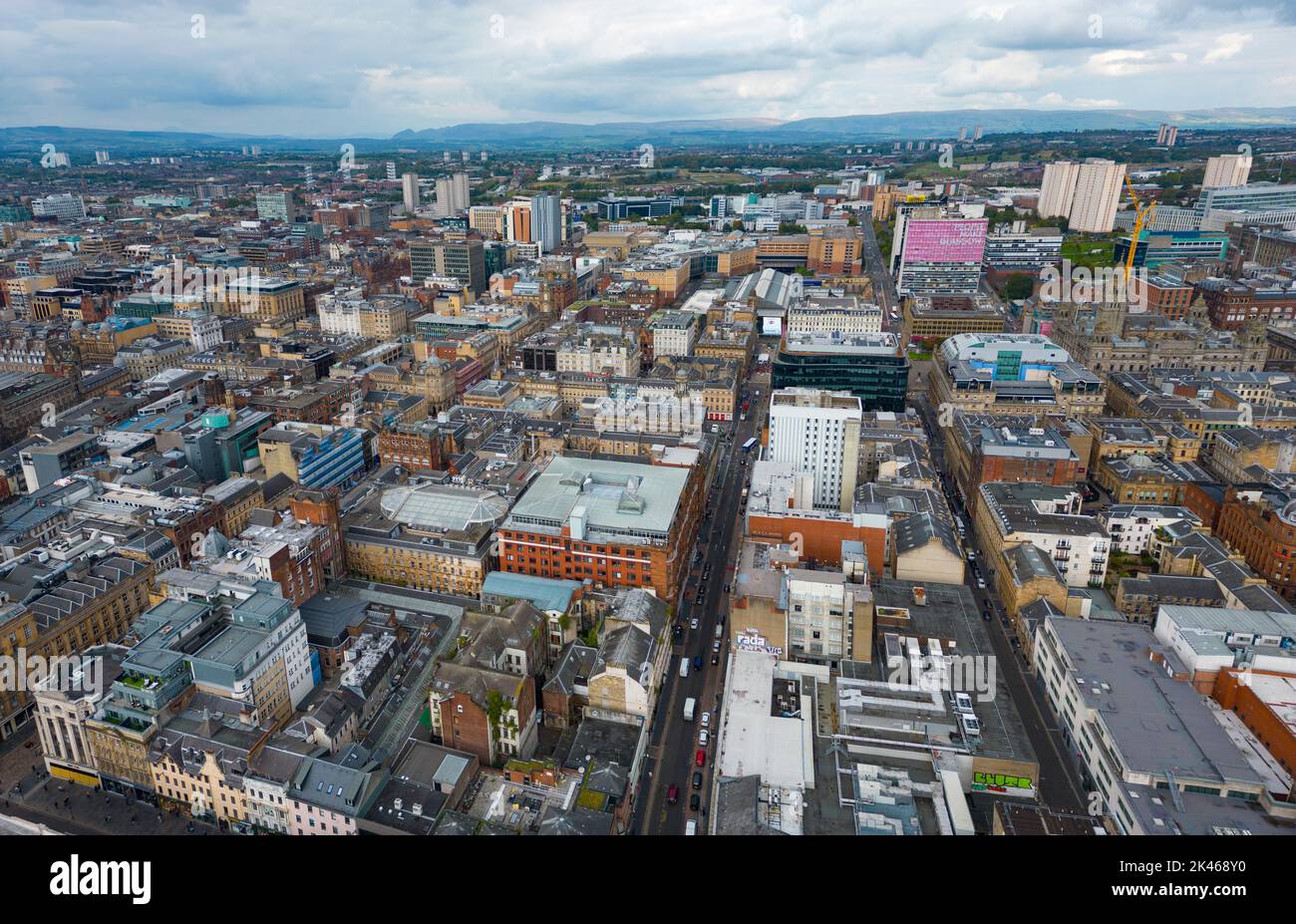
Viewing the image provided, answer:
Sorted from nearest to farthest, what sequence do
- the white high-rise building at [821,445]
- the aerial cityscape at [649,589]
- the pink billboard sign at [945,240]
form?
the aerial cityscape at [649,589], the white high-rise building at [821,445], the pink billboard sign at [945,240]

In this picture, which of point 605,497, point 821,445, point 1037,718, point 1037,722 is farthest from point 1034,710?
point 605,497

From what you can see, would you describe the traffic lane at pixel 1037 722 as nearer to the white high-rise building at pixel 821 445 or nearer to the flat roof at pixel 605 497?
the white high-rise building at pixel 821 445

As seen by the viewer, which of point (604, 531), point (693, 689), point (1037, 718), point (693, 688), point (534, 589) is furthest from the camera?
point (604, 531)

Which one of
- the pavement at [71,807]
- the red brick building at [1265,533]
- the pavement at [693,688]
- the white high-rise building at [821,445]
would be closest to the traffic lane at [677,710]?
the pavement at [693,688]

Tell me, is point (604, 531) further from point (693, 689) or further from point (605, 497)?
point (693, 689)

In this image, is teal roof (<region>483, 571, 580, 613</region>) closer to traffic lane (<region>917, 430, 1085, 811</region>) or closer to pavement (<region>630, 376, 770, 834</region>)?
pavement (<region>630, 376, 770, 834</region>)
